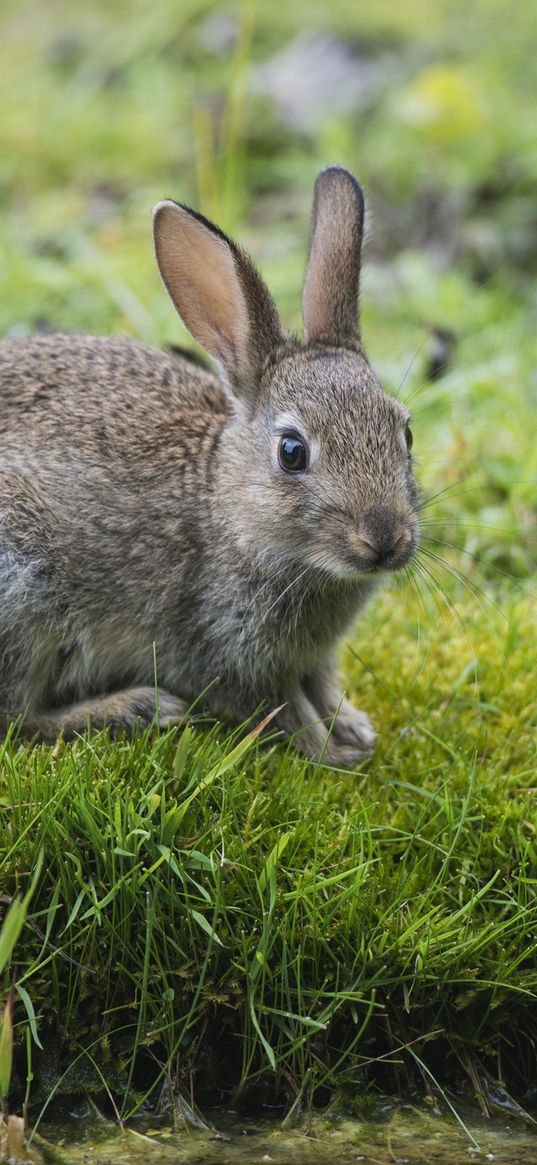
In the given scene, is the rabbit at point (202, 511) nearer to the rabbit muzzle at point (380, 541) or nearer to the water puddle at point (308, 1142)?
the rabbit muzzle at point (380, 541)

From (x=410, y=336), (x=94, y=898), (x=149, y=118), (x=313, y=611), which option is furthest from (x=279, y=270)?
(x=94, y=898)

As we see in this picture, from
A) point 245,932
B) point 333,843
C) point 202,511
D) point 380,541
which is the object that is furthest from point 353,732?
point 245,932

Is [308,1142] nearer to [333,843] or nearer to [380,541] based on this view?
[333,843]

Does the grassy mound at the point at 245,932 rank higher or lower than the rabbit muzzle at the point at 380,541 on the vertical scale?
lower

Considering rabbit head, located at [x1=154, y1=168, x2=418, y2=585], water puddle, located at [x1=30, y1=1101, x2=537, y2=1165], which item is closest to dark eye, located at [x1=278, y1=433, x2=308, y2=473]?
rabbit head, located at [x1=154, y1=168, x2=418, y2=585]

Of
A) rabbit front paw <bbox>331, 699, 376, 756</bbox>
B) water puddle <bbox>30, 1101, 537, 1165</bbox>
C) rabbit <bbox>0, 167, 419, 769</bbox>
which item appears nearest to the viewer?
water puddle <bbox>30, 1101, 537, 1165</bbox>

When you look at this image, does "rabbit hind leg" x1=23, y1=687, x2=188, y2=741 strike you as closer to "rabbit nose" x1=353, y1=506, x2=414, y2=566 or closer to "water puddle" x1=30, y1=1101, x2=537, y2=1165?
"rabbit nose" x1=353, y1=506, x2=414, y2=566

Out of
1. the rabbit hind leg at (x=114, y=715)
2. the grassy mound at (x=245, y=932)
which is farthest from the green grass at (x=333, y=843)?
the rabbit hind leg at (x=114, y=715)

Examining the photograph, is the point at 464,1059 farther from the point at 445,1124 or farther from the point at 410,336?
the point at 410,336
